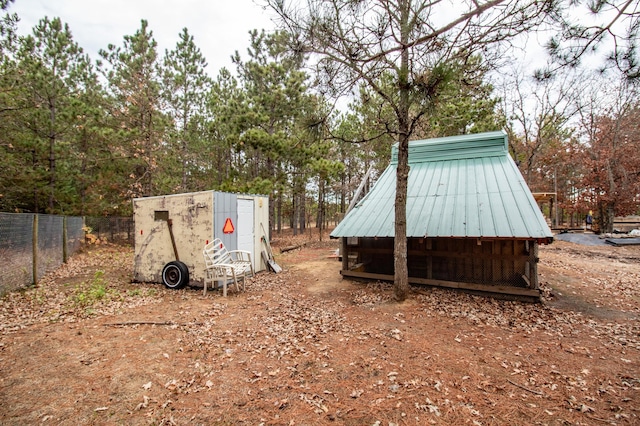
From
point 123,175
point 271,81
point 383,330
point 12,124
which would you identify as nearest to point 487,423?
point 383,330

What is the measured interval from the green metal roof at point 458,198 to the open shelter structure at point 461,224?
16 millimetres

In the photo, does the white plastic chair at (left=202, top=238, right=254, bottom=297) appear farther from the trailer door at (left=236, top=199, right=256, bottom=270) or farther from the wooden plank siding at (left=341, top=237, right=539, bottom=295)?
the wooden plank siding at (left=341, top=237, right=539, bottom=295)

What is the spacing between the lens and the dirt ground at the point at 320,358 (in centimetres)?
262

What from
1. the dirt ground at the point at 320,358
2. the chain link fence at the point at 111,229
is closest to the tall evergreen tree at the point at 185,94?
the chain link fence at the point at 111,229

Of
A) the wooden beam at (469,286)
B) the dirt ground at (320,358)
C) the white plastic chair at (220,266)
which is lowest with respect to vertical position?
the dirt ground at (320,358)

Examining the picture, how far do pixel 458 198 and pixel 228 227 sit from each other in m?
5.67

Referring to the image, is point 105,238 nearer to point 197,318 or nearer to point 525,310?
point 197,318

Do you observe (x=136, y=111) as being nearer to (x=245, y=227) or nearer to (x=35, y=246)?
(x=35, y=246)

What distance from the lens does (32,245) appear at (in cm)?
680

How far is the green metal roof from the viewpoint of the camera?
219 inches

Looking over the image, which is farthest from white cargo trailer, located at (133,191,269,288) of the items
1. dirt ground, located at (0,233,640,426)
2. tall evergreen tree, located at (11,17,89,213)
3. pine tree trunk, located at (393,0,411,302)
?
tall evergreen tree, located at (11,17,89,213)

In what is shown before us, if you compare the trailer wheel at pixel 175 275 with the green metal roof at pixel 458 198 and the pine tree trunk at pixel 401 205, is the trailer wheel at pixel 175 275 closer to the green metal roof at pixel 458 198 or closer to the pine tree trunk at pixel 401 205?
the green metal roof at pixel 458 198

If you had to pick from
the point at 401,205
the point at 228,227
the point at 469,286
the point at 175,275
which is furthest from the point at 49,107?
the point at 469,286

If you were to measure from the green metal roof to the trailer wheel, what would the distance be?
12.1 feet
